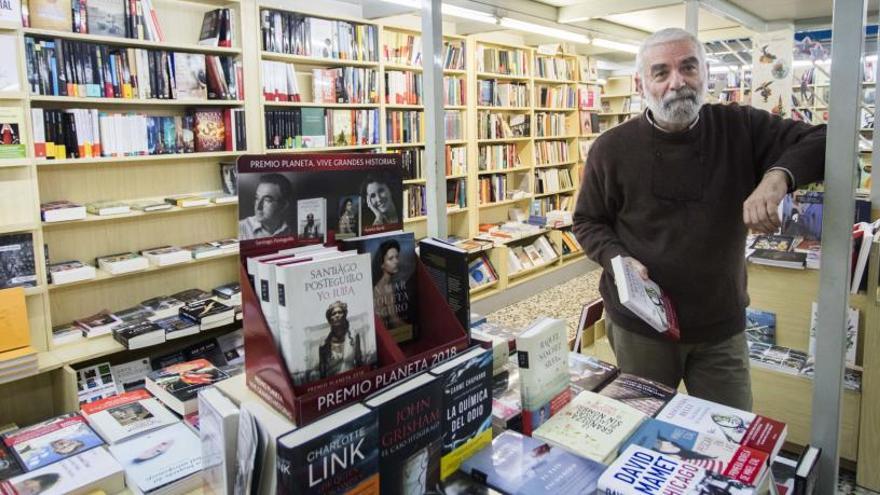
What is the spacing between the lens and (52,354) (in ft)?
9.64

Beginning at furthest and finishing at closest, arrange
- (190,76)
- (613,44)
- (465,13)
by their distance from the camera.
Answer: (613,44) < (465,13) < (190,76)

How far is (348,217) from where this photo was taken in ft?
4.02

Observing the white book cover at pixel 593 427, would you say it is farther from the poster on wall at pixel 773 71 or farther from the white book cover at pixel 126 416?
the poster on wall at pixel 773 71

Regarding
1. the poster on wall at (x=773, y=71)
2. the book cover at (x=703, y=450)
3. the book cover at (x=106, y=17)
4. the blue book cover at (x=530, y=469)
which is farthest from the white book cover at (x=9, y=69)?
the poster on wall at (x=773, y=71)

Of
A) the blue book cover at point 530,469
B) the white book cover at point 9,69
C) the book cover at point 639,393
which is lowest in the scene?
the blue book cover at point 530,469

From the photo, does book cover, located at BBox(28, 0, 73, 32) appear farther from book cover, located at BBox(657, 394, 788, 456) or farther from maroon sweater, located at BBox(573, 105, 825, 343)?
book cover, located at BBox(657, 394, 788, 456)

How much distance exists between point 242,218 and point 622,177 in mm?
1110

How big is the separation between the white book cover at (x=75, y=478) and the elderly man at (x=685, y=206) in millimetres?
1229

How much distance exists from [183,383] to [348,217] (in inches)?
25.0

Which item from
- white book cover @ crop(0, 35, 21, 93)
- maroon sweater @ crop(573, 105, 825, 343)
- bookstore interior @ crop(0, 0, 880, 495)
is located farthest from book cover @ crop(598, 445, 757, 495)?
white book cover @ crop(0, 35, 21, 93)

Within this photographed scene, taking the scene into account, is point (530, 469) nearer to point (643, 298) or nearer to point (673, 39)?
point (643, 298)

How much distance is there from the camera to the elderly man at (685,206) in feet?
5.22

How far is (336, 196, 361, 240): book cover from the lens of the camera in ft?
3.98

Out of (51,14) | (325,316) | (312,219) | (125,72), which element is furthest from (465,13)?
(325,316)
